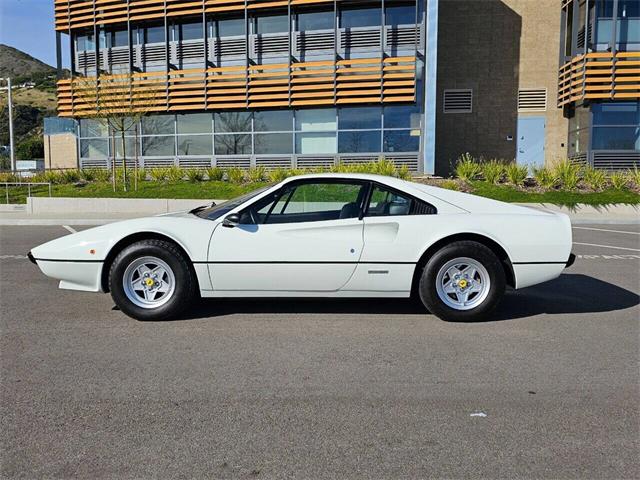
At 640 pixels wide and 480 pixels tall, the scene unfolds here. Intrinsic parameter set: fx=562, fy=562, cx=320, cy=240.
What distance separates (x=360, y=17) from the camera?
21812 millimetres

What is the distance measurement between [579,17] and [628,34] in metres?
2.06

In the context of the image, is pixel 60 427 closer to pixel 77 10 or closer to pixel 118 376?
pixel 118 376

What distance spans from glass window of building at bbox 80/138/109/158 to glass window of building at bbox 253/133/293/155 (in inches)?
274

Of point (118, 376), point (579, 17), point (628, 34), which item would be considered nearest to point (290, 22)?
point (579, 17)

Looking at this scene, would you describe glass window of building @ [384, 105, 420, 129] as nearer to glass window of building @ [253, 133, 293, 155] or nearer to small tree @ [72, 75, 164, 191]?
glass window of building @ [253, 133, 293, 155]

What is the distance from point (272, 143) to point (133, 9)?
8.15 metres

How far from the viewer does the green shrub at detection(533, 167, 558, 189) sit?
1758 centimetres

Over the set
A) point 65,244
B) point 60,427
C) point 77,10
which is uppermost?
point 77,10

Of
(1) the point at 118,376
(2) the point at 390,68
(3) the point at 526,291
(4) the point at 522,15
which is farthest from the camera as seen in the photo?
(4) the point at 522,15

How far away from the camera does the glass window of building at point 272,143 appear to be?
2261cm

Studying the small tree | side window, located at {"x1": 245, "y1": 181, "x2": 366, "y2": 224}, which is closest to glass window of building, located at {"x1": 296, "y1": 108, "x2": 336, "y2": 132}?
the small tree

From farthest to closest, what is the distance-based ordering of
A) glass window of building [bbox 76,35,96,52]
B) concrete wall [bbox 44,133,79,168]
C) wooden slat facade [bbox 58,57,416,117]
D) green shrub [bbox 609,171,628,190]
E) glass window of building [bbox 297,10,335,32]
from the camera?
concrete wall [bbox 44,133,79,168] → glass window of building [bbox 76,35,96,52] → glass window of building [bbox 297,10,335,32] → wooden slat facade [bbox 58,57,416,117] → green shrub [bbox 609,171,628,190]

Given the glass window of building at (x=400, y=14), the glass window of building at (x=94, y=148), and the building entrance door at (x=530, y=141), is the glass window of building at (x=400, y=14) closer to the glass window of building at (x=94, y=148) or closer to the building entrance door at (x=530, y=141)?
the building entrance door at (x=530, y=141)

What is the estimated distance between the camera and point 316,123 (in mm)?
22312
